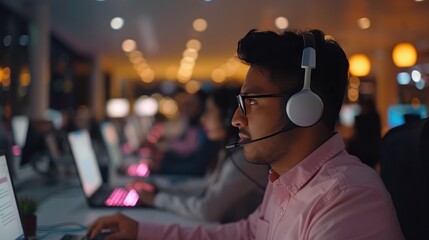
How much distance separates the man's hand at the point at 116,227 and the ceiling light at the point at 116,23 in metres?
5.26

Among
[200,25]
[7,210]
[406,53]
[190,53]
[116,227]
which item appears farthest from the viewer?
[190,53]

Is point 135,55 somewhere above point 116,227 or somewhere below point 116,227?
above

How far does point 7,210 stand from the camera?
1337 millimetres

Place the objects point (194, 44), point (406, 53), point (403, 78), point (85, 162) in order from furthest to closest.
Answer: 1. point (403, 78)
2. point (194, 44)
3. point (406, 53)
4. point (85, 162)

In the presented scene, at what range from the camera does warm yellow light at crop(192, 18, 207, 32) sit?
642 centimetres

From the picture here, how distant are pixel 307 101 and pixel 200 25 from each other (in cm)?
590

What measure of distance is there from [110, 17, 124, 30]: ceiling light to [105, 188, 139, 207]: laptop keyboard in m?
4.45

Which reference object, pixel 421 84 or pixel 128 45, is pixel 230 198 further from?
pixel 421 84

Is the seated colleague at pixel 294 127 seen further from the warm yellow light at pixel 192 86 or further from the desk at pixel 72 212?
the warm yellow light at pixel 192 86

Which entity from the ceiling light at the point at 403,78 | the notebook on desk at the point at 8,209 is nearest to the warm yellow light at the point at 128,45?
the ceiling light at the point at 403,78

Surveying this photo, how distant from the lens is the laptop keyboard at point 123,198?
2275mm

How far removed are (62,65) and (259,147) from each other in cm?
998

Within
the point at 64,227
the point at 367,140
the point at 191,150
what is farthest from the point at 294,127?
the point at 191,150

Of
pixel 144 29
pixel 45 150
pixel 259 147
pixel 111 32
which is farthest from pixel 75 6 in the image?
pixel 259 147
